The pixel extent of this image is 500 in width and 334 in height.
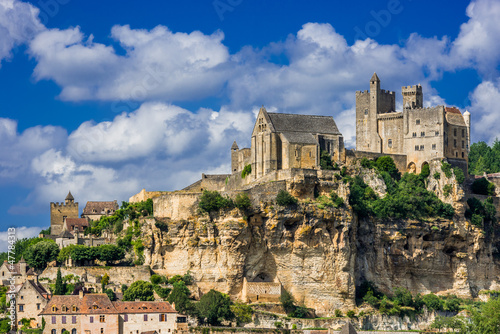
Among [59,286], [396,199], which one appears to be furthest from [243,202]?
[59,286]

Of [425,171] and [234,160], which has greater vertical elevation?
[234,160]

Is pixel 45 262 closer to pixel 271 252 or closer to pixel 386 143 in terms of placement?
pixel 271 252

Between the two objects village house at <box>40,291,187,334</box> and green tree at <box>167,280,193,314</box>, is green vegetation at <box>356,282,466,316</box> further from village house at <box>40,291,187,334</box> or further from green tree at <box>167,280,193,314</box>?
village house at <box>40,291,187,334</box>

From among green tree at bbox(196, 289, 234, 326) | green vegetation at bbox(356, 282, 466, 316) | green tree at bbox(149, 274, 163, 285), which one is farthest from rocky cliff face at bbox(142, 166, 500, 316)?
green tree at bbox(196, 289, 234, 326)

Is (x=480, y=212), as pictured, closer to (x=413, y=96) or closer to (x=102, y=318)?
(x=413, y=96)

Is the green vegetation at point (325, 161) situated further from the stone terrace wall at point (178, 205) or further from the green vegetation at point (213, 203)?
the stone terrace wall at point (178, 205)

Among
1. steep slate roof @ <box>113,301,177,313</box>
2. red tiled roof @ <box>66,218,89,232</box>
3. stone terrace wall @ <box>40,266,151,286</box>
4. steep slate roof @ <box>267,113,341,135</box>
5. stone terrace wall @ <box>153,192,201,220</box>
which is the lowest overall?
steep slate roof @ <box>113,301,177,313</box>

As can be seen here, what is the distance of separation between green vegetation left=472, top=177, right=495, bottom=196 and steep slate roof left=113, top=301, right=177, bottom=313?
33795 millimetres

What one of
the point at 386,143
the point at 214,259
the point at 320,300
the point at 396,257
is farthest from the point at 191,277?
the point at 386,143

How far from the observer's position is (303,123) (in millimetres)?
86125

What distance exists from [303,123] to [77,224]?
75.4 ft

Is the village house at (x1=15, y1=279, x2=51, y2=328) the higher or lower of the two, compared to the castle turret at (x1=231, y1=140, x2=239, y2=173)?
lower

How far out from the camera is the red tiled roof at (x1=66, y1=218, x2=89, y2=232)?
91.1 m

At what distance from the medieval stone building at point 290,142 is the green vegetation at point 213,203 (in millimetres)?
6241
